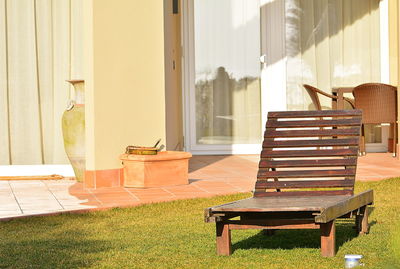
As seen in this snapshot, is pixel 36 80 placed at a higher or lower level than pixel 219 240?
higher

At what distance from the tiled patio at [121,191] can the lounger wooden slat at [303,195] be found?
1.70 meters

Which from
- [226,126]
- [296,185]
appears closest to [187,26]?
[226,126]

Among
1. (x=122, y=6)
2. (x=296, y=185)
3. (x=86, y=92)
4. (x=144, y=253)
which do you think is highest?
(x=122, y=6)

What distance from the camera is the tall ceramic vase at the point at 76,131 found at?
28.4 ft

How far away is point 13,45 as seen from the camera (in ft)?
30.7

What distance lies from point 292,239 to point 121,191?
2.75 m

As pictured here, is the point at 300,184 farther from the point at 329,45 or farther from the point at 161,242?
the point at 329,45

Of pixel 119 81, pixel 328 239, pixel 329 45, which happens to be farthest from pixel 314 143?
pixel 329 45

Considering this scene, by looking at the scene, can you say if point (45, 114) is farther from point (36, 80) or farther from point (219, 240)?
point (219, 240)

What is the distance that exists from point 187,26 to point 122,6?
3.53 metres

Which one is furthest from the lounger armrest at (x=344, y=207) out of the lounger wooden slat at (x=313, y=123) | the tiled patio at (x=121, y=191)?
the tiled patio at (x=121, y=191)

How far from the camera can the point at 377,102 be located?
10836 mm

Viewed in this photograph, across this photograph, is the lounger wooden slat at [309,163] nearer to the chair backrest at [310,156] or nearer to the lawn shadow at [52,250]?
the chair backrest at [310,156]

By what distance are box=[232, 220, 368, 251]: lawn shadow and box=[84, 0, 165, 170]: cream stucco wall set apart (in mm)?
2891
